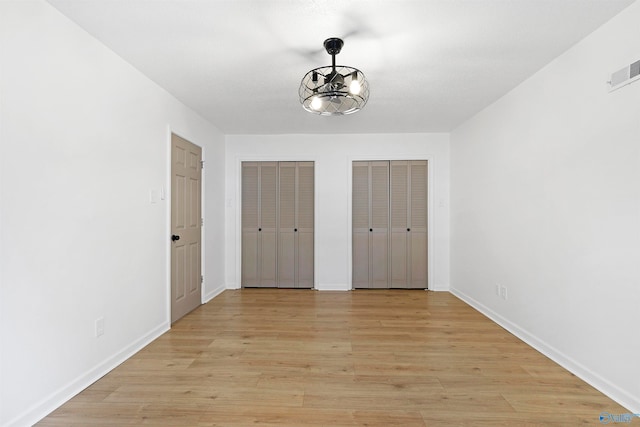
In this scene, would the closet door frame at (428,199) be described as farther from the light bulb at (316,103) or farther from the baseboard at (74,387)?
the baseboard at (74,387)

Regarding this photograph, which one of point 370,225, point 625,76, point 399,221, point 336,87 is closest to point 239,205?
point 370,225

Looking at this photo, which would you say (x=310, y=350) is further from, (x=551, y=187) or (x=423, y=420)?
(x=551, y=187)

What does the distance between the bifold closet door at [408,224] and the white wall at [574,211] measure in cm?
130

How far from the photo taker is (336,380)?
2.26 metres

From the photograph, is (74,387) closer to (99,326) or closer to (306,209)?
(99,326)

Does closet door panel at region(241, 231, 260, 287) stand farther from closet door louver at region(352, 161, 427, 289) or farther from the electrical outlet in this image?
the electrical outlet

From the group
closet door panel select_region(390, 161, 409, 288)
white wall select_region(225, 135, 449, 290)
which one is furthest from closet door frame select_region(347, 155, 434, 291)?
closet door panel select_region(390, 161, 409, 288)

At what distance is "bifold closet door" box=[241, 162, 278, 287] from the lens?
505 centimetres

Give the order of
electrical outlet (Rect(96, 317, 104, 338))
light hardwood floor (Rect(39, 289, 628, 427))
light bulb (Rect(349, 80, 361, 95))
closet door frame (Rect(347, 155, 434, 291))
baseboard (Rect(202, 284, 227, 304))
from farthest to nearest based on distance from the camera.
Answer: closet door frame (Rect(347, 155, 434, 291))
baseboard (Rect(202, 284, 227, 304))
electrical outlet (Rect(96, 317, 104, 338))
light bulb (Rect(349, 80, 361, 95))
light hardwood floor (Rect(39, 289, 628, 427))

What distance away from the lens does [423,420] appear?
183 cm

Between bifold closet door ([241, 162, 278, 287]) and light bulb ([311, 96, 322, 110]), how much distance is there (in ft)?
8.85

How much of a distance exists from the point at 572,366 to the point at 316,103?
2.64m

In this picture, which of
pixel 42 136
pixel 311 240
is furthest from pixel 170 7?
pixel 311 240

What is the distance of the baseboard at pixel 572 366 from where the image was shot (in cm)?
194
